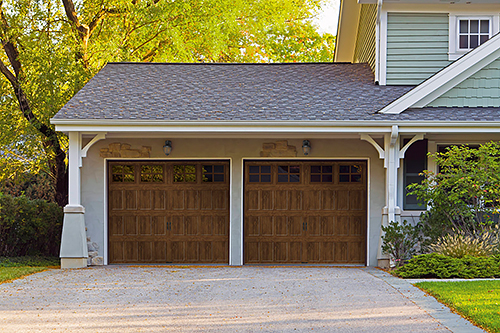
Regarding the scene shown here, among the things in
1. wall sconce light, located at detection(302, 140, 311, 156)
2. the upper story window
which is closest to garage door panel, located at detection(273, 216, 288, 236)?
wall sconce light, located at detection(302, 140, 311, 156)

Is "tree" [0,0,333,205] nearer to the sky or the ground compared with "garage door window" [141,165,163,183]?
nearer to the sky

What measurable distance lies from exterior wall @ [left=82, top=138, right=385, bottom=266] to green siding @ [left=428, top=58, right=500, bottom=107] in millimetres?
1838

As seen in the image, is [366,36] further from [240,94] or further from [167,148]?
[167,148]

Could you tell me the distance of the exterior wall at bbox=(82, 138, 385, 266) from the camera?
11.0 m

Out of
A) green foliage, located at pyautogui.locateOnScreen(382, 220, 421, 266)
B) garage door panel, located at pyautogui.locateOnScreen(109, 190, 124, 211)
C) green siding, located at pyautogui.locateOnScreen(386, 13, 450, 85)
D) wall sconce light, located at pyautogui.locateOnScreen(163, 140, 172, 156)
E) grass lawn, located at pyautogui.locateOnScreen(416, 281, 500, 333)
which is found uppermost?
green siding, located at pyautogui.locateOnScreen(386, 13, 450, 85)

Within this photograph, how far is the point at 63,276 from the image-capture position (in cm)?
894

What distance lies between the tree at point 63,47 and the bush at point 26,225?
2.23 m

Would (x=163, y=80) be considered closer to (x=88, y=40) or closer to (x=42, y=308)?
(x=88, y=40)

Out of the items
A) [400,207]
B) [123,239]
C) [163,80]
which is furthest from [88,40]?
[400,207]

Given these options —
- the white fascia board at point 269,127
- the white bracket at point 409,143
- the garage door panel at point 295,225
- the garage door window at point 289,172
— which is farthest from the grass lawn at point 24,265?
the white bracket at point 409,143

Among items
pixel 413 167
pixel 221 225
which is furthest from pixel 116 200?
pixel 413 167

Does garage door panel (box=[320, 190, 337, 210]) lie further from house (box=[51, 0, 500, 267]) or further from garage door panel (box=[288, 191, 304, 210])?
garage door panel (box=[288, 191, 304, 210])

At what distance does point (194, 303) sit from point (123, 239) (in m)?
4.86

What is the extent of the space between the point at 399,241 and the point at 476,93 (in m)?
3.44
